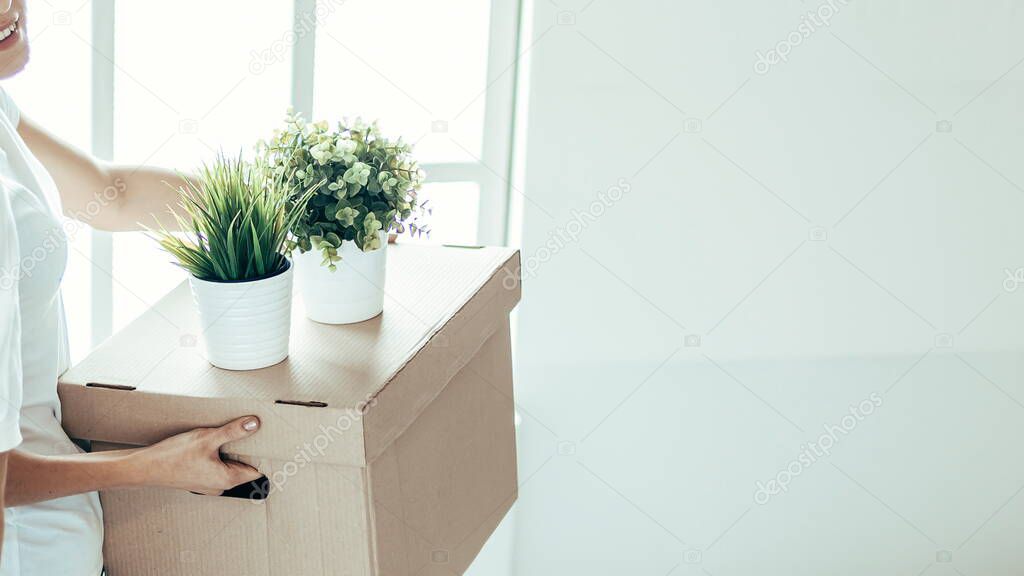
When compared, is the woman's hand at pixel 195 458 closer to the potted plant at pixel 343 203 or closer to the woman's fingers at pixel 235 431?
the woman's fingers at pixel 235 431

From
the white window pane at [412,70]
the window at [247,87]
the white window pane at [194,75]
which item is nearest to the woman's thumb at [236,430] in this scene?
the window at [247,87]

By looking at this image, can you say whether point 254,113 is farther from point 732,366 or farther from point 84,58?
point 732,366

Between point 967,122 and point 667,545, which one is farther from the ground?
point 967,122

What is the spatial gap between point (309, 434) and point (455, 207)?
123 centimetres

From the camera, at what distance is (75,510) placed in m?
1.05

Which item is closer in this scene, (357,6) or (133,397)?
(133,397)

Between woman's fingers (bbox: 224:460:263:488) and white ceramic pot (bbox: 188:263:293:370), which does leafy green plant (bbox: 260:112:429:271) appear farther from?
woman's fingers (bbox: 224:460:263:488)

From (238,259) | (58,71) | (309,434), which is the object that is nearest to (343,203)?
(238,259)

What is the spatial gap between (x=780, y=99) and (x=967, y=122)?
0.42 meters

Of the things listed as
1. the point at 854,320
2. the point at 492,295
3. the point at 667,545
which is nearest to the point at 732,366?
the point at 854,320

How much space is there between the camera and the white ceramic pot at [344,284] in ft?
3.77

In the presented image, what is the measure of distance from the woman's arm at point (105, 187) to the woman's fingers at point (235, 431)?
444mm

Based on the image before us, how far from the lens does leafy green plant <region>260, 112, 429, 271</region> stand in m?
1.09

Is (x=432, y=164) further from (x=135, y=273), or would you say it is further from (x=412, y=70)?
(x=135, y=273)
